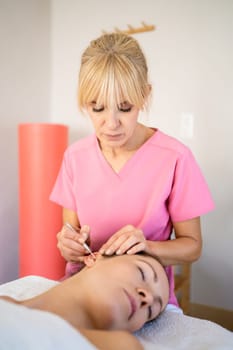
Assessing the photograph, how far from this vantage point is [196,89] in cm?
191

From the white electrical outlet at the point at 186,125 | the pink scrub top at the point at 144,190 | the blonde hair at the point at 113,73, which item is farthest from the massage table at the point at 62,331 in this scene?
the white electrical outlet at the point at 186,125

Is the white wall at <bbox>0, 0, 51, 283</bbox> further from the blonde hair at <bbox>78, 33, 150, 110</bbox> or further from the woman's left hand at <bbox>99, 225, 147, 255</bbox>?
the woman's left hand at <bbox>99, 225, 147, 255</bbox>

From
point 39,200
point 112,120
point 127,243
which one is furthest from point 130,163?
point 39,200

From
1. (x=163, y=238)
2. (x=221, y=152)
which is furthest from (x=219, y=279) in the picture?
(x=163, y=238)

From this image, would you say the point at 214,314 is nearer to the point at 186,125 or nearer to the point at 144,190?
the point at 186,125

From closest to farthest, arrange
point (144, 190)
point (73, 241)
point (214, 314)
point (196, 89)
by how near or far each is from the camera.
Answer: point (73, 241) < point (144, 190) < point (196, 89) < point (214, 314)

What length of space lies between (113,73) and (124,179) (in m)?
0.33

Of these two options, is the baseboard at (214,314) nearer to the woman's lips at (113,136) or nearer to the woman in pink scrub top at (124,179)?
the woman in pink scrub top at (124,179)

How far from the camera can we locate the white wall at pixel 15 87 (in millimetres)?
1865

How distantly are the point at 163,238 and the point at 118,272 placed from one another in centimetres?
27

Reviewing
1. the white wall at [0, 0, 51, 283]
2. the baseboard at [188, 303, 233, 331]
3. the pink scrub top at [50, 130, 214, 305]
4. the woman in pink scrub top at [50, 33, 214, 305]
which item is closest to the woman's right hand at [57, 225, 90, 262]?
the woman in pink scrub top at [50, 33, 214, 305]

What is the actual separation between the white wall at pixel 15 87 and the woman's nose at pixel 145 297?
47.9 inches

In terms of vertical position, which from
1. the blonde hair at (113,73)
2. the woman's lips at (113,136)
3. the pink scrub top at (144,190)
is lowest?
the pink scrub top at (144,190)

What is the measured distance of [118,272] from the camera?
90cm
